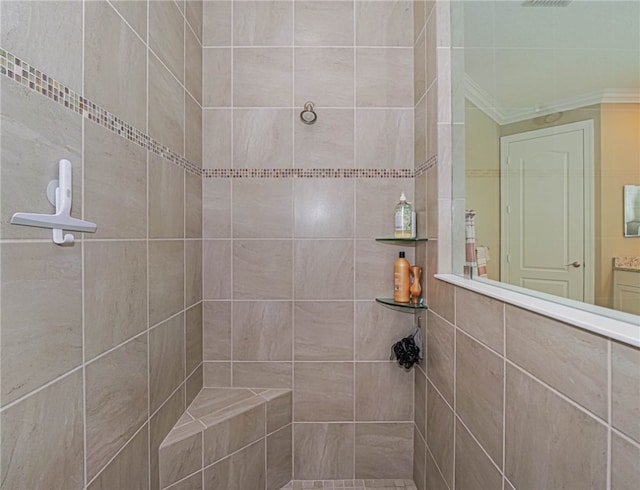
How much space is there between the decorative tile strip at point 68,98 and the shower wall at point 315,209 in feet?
1.85

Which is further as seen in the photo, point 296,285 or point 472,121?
point 296,285

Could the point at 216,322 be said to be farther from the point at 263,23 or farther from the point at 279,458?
the point at 263,23

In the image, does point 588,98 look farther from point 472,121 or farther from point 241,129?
Answer: point 241,129

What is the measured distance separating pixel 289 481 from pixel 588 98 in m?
2.01

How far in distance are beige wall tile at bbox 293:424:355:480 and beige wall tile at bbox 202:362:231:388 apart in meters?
0.43

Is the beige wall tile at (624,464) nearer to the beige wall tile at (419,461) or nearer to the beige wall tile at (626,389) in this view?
the beige wall tile at (626,389)

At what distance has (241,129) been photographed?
5.39ft

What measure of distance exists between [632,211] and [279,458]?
1.69 metres

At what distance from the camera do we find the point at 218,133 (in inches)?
64.7

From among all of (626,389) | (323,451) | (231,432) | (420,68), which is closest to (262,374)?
(231,432)

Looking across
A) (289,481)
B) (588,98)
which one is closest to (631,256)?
(588,98)

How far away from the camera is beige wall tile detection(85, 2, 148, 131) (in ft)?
2.72

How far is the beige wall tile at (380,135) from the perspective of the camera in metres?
1.64

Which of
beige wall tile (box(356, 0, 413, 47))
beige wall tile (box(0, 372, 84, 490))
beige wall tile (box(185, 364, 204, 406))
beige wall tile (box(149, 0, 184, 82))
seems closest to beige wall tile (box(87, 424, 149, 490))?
beige wall tile (box(0, 372, 84, 490))
